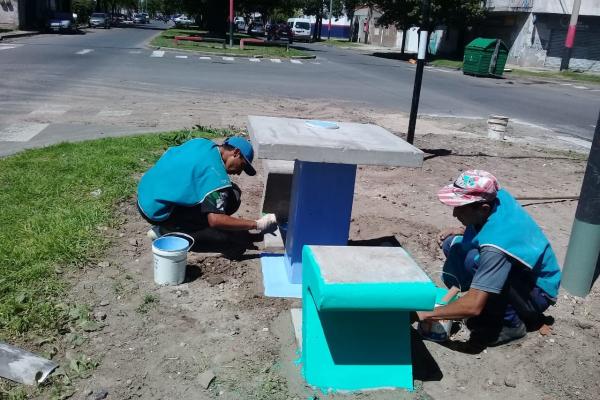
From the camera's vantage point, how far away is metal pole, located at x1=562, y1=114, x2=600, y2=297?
12.8ft

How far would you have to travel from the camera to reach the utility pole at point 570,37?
89.4 ft

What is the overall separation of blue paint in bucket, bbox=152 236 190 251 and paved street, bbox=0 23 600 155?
4054 mm

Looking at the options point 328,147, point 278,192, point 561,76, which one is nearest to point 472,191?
point 328,147

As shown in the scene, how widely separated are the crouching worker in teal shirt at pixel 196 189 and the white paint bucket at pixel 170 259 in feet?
0.68

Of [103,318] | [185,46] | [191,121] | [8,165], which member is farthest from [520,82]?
[103,318]

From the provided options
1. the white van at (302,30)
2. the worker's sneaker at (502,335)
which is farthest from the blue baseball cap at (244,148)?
the white van at (302,30)

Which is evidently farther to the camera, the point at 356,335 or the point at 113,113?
the point at 113,113

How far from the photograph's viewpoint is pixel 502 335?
3459 mm

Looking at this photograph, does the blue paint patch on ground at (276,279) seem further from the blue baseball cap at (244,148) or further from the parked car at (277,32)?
the parked car at (277,32)

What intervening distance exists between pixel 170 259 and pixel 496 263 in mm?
2052

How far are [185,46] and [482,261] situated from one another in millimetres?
27706

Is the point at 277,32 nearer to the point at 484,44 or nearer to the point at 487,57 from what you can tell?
the point at 484,44

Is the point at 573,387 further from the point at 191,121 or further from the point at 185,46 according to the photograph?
the point at 185,46

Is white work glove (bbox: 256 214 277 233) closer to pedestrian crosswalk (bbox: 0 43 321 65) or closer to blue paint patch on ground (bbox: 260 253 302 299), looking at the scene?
blue paint patch on ground (bbox: 260 253 302 299)
